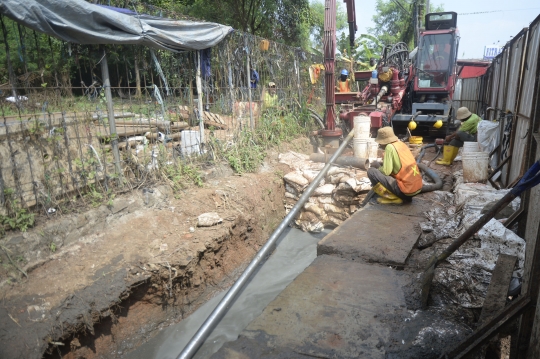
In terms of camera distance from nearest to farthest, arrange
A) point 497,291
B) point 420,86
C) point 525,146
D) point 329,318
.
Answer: point 497,291 < point 329,318 < point 525,146 < point 420,86

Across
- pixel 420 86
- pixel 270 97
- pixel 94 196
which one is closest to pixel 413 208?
pixel 94 196

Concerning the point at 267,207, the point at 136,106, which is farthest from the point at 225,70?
the point at 267,207

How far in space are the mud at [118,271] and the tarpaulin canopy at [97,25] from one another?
2.08 meters

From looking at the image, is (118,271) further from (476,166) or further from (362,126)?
(362,126)

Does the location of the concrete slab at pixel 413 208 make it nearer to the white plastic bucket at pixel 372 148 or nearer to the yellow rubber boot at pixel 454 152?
the yellow rubber boot at pixel 454 152

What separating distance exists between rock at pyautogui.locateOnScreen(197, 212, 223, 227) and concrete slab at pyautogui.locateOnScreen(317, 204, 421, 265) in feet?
5.35

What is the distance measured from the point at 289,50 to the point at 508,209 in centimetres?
713

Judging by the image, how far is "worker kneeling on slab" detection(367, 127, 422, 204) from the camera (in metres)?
5.19

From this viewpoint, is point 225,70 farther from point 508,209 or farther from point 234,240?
point 508,209

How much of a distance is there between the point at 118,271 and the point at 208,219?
1500 mm

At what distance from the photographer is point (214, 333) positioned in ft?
13.7

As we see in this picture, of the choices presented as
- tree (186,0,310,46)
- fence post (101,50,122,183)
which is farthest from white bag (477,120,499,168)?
tree (186,0,310,46)

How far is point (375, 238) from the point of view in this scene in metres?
4.37

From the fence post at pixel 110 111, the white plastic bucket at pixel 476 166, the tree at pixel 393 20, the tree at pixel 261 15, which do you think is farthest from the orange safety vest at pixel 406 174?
the tree at pixel 393 20
